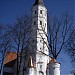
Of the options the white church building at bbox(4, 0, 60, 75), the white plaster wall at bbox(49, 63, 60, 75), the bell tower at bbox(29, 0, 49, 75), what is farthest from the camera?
the bell tower at bbox(29, 0, 49, 75)

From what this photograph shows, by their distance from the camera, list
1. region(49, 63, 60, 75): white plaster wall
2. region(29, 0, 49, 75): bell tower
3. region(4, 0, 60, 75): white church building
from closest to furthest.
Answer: region(49, 63, 60, 75): white plaster wall, region(4, 0, 60, 75): white church building, region(29, 0, 49, 75): bell tower

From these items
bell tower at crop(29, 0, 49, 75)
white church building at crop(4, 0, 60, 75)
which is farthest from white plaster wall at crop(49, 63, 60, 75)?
bell tower at crop(29, 0, 49, 75)

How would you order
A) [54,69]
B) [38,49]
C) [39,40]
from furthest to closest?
1. [39,40]
2. [38,49]
3. [54,69]

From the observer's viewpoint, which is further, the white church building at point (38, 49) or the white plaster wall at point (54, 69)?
the white church building at point (38, 49)

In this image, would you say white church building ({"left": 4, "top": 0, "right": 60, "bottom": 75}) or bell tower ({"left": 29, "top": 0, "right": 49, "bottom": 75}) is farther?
bell tower ({"left": 29, "top": 0, "right": 49, "bottom": 75})

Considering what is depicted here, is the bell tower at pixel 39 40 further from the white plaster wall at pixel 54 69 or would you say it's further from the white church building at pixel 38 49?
the white plaster wall at pixel 54 69

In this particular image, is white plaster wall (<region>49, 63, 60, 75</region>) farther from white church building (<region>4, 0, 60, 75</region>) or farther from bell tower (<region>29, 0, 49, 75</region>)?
bell tower (<region>29, 0, 49, 75</region>)

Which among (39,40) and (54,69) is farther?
(39,40)

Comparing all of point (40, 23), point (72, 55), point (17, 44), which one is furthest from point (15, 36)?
point (40, 23)

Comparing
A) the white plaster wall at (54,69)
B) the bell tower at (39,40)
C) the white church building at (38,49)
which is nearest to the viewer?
the white plaster wall at (54,69)

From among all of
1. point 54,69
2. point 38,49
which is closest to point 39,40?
point 38,49

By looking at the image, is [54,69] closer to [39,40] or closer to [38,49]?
[38,49]

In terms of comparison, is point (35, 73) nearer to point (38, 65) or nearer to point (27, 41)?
point (38, 65)

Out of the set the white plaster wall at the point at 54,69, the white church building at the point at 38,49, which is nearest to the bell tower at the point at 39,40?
the white church building at the point at 38,49
